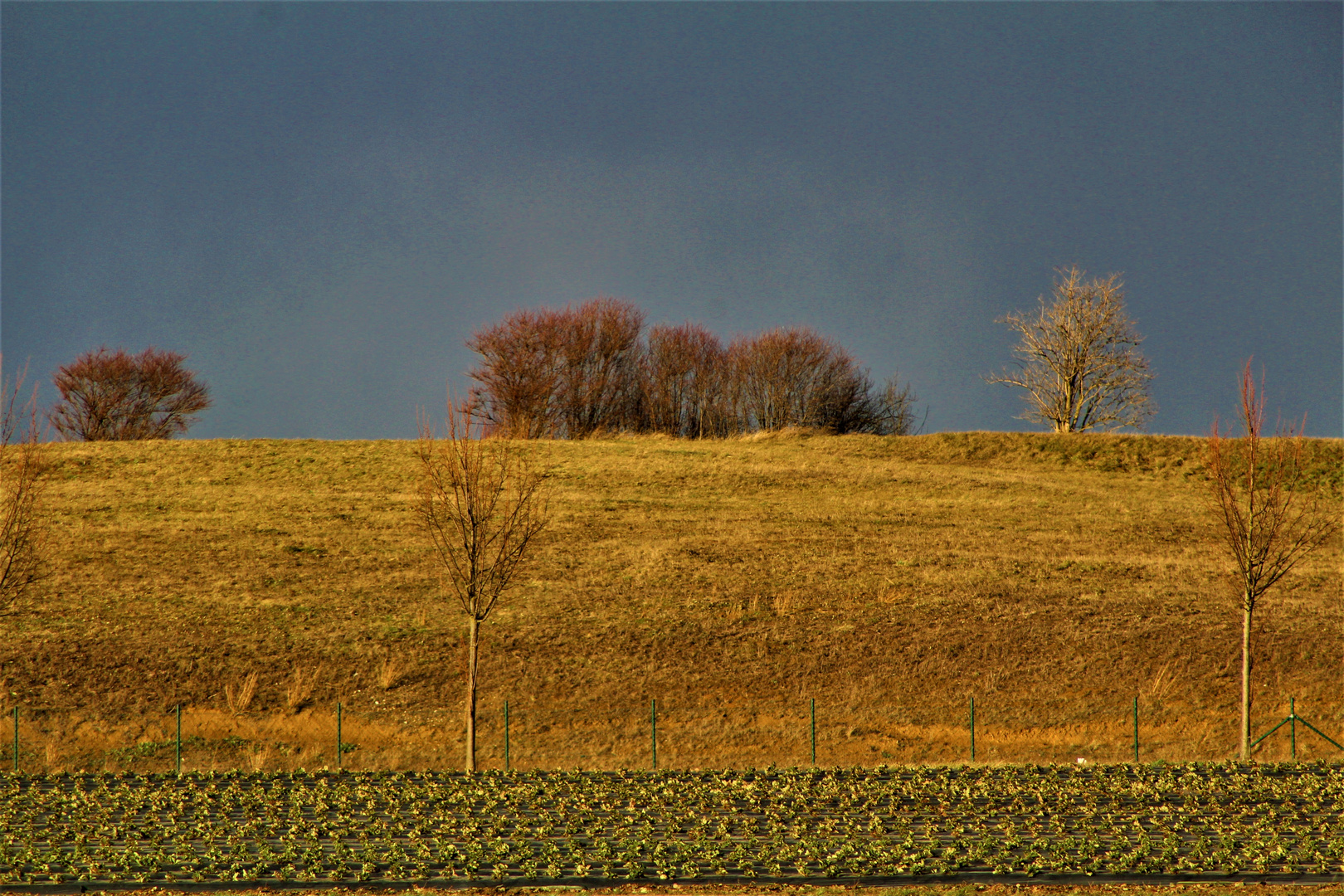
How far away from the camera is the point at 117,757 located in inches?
651

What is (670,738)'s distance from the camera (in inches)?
693

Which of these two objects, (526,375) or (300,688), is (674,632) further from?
(526,375)

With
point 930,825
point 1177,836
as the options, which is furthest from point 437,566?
point 1177,836

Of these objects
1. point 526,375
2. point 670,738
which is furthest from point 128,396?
point 670,738

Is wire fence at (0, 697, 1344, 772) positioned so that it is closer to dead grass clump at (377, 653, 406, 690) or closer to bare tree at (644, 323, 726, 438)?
dead grass clump at (377, 653, 406, 690)

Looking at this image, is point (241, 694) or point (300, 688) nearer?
point (241, 694)

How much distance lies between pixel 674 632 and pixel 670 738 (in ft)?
15.6

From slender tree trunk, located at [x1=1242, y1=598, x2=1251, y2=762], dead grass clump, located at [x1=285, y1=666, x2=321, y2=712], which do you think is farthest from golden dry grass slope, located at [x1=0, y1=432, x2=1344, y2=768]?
slender tree trunk, located at [x1=1242, y1=598, x2=1251, y2=762]

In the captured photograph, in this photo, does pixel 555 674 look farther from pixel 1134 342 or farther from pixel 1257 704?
pixel 1134 342

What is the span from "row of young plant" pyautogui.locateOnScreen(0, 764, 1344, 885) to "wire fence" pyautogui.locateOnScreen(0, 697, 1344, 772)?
186 centimetres

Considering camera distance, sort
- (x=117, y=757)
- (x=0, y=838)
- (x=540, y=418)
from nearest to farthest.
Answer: (x=0, y=838) < (x=117, y=757) < (x=540, y=418)

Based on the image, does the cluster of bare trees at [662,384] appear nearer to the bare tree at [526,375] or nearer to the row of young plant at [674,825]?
the bare tree at [526,375]

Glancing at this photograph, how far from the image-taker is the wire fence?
54.2ft

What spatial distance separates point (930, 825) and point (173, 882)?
7.88 m
